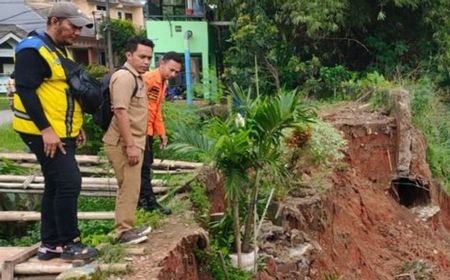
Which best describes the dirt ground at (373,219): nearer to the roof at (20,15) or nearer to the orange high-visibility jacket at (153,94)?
the orange high-visibility jacket at (153,94)

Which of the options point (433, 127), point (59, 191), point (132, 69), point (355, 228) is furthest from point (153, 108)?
point (433, 127)

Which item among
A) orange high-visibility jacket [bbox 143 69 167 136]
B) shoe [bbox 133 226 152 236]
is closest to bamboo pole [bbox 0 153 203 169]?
orange high-visibility jacket [bbox 143 69 167 136]

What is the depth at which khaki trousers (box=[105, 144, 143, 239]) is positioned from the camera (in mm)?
5070

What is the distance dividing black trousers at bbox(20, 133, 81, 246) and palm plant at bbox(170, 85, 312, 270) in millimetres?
1381

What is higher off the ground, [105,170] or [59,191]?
[59,191]

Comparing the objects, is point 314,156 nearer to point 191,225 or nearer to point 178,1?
point 191,225

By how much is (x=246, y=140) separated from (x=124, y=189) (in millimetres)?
1106

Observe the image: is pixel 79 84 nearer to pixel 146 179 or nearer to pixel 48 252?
pixel 48 252

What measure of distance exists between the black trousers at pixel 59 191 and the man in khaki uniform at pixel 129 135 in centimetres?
49

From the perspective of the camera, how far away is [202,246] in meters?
5.66

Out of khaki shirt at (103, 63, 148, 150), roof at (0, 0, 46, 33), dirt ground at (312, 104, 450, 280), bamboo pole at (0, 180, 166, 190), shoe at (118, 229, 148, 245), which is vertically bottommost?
dirt ground at (312, 104, 450, 280)

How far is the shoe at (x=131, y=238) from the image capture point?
16.4ft

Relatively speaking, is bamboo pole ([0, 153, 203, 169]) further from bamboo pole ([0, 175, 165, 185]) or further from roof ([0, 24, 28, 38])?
roof ([0, 24, 28, 38])

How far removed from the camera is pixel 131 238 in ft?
16.5
